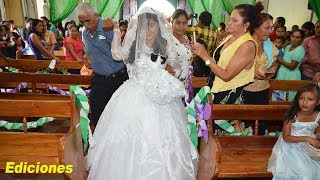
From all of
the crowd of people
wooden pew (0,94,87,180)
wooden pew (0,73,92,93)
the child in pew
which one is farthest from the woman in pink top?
the child in pew

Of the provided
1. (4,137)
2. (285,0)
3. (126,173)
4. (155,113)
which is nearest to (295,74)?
(155,113)

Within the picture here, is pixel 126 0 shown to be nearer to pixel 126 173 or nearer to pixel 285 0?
pixel 285 0

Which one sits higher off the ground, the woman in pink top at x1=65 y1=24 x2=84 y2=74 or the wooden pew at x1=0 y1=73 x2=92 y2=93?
the woman in pink top at x1=65 y1=24 x2=84 y2=74

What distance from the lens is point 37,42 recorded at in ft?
17.8

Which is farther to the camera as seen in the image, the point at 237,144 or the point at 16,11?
the point at 16,11

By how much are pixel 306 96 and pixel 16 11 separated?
10.8 metres

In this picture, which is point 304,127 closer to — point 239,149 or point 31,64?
point 239,149

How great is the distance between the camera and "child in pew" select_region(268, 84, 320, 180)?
244 centimetres

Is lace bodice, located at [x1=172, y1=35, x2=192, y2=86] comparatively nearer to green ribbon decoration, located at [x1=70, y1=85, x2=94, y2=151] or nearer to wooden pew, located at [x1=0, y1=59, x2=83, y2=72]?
green ribbon decoration, located at [x1=70, y1=85, x2=94, y2=151]

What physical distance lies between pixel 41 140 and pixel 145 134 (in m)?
1.04

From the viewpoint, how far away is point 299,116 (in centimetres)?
256

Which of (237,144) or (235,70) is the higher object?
(235,70)

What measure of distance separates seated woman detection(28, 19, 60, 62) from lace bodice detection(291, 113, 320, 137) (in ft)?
14.4

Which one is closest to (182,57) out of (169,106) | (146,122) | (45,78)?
(169,106)
